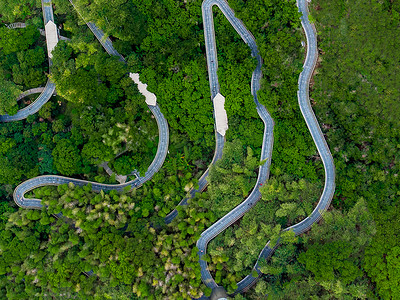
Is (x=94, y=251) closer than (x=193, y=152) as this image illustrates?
Yes

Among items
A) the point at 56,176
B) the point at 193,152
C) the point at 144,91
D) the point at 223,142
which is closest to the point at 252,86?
the point at 223,142

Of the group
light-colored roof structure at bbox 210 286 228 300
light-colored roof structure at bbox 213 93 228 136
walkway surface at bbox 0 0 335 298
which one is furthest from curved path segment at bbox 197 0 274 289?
light-colored roof structure at bbox 210 286 228 300

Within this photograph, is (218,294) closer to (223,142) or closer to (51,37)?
(223,142)

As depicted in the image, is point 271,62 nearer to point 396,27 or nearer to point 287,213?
point 396,27

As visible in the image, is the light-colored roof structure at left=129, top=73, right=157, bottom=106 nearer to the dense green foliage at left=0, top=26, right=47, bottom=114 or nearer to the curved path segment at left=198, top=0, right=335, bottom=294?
the dense green foliage at left=0, top=26, right=47, bottom=114

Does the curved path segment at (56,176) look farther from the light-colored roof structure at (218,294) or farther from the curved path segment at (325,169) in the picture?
the light-colored roof structure at (218,294)
